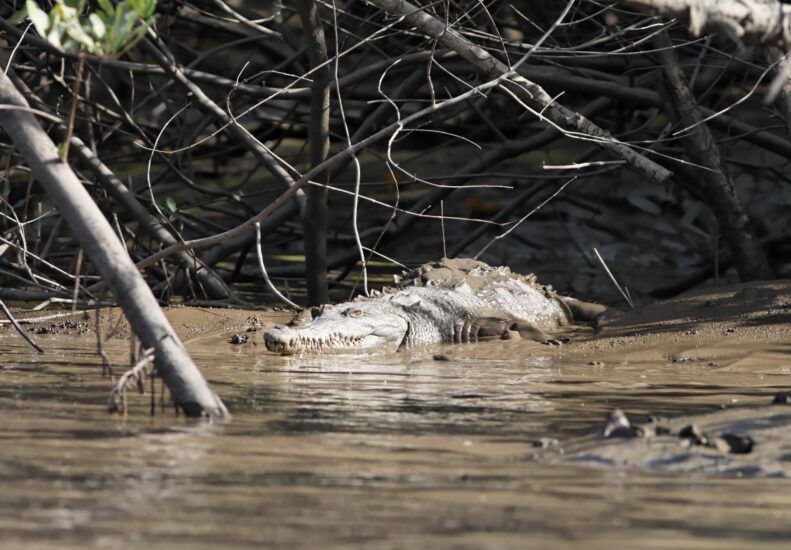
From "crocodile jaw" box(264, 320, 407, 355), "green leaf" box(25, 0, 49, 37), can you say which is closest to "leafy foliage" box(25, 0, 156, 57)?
"green leaf" box(25, 0, 49, 37)

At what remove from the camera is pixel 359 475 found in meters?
3.56

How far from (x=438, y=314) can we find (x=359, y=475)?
5.22 meters

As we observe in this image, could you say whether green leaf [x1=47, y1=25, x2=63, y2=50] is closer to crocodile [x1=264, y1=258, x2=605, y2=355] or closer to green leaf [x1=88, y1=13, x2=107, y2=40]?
green leaf [x1=88, y1=13, x2=107, y2=40]

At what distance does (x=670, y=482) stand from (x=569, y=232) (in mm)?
8467

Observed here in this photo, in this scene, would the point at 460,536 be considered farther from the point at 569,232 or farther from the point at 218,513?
the point at 569,232

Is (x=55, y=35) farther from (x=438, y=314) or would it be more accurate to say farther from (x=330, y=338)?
(x=438, y=314)

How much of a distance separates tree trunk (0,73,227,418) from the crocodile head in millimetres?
2707

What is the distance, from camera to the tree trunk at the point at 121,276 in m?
4.33

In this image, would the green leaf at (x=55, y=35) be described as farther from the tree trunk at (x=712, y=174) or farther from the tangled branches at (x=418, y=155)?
the tree trunk at (x=712, y=174)

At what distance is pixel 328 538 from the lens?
9.27ft

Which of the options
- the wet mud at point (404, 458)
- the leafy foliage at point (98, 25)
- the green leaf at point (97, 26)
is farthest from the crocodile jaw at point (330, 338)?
the green leaf at point (97, 26)

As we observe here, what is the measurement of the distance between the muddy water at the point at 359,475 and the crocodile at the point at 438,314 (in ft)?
5.33

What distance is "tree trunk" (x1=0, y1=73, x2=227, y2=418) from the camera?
433cm

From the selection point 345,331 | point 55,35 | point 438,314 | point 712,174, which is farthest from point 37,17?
point 712,174
